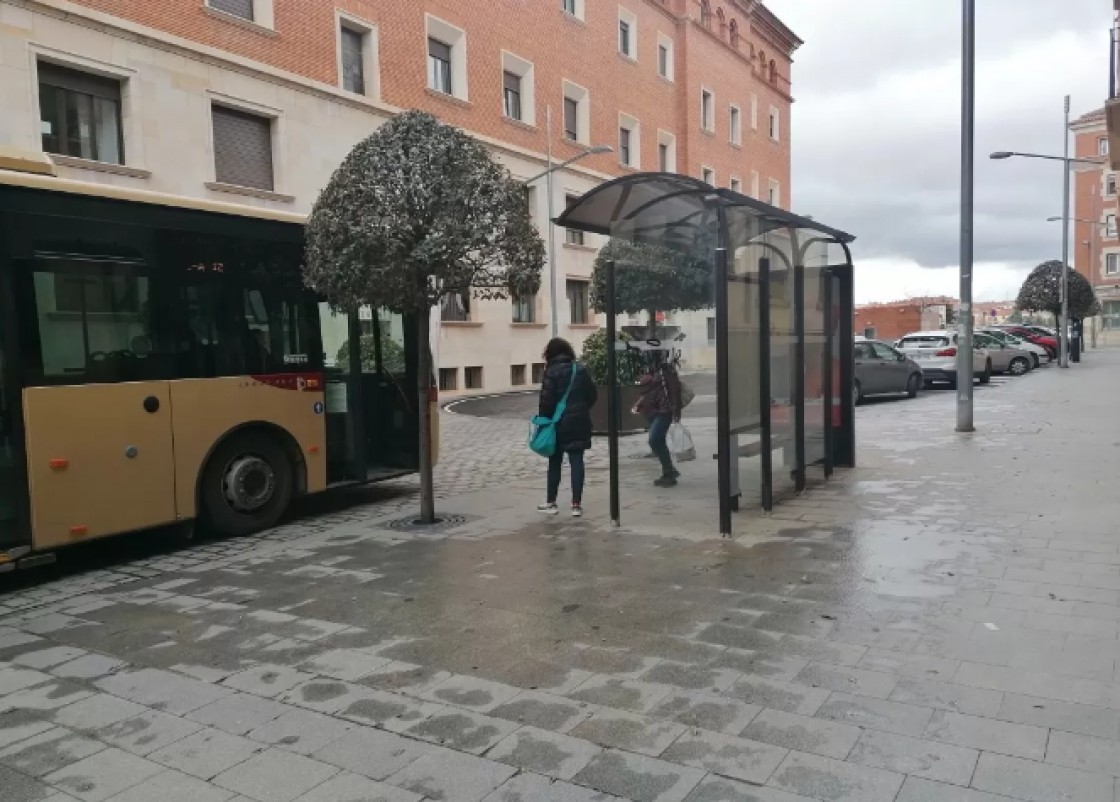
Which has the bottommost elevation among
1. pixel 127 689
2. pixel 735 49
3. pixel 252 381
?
pixel 127 689

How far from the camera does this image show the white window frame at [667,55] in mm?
39500

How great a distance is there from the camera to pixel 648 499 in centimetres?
891

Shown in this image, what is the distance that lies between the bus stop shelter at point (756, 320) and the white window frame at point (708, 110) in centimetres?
3507

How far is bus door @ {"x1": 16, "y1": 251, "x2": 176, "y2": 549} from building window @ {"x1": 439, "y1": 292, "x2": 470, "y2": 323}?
2.48 m

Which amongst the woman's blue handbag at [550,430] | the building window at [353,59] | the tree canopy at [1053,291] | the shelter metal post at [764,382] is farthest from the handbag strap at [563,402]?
the tree canopy at [1053,291]

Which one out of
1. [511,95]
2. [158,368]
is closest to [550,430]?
[158,368]

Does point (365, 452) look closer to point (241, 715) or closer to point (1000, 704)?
point (241, 715)

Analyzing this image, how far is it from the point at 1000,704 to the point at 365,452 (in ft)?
22.2

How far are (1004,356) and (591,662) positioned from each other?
30.4 metres

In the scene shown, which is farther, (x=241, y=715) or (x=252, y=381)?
(x=252, y=381)

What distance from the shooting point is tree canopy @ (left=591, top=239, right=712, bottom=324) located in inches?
405

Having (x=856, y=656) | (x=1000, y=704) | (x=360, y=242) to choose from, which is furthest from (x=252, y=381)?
(x=1000, y=704)

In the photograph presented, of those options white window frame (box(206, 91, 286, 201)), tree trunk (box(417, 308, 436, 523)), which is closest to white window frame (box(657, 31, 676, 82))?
white window frame (box(206, 91, 286, 201))

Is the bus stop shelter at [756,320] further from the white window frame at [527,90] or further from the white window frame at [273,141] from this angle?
the white window frame at [527,90]
